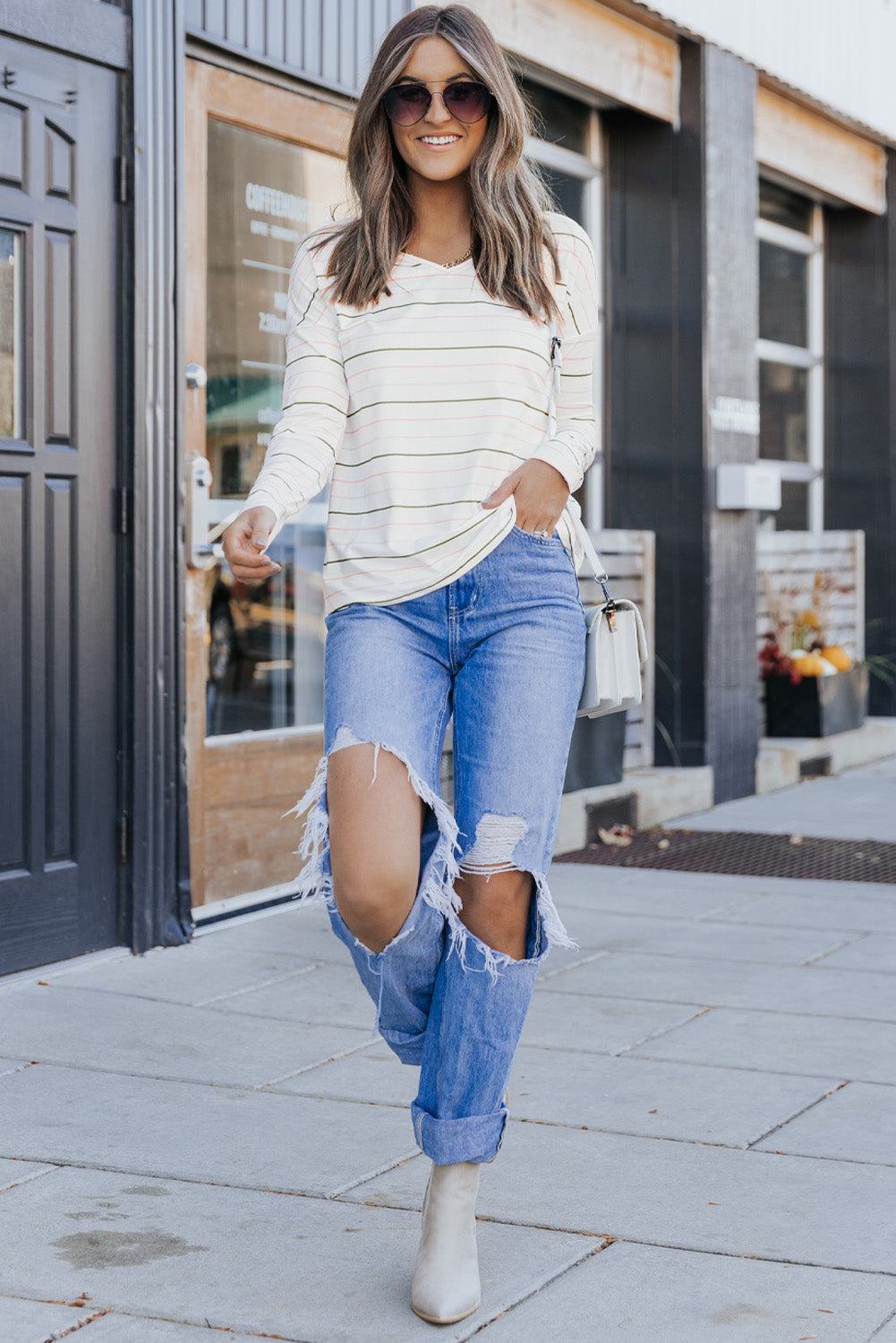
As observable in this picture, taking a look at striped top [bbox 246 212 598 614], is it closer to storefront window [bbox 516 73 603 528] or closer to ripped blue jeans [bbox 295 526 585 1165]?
ripped blue jeans [bbox 295 526 585 1165]

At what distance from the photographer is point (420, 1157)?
3.12 m

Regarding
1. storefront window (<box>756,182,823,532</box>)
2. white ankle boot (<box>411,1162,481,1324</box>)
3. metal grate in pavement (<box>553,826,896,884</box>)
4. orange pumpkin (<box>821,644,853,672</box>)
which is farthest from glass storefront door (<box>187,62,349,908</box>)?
storefront window (<box>756,182,823,532</box>)

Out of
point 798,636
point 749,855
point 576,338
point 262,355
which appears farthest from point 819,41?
point 576,338

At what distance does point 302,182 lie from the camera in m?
5.61

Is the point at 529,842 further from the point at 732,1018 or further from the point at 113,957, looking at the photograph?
the point at 113,957

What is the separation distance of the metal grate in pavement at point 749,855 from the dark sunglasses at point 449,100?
414 centimetres

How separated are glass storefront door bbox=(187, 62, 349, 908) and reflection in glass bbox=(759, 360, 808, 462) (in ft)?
14.9

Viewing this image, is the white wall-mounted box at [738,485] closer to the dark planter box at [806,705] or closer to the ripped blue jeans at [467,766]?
the dark planter box at [806,705]

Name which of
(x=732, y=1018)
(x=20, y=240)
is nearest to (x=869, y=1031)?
(x=732, y=1018)

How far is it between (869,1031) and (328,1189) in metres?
1.65

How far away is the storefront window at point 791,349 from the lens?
31.8 feet

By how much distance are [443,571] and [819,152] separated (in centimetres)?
767

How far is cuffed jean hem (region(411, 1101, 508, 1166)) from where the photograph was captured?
243 centimetres

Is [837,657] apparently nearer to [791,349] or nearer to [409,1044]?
[791,349]
